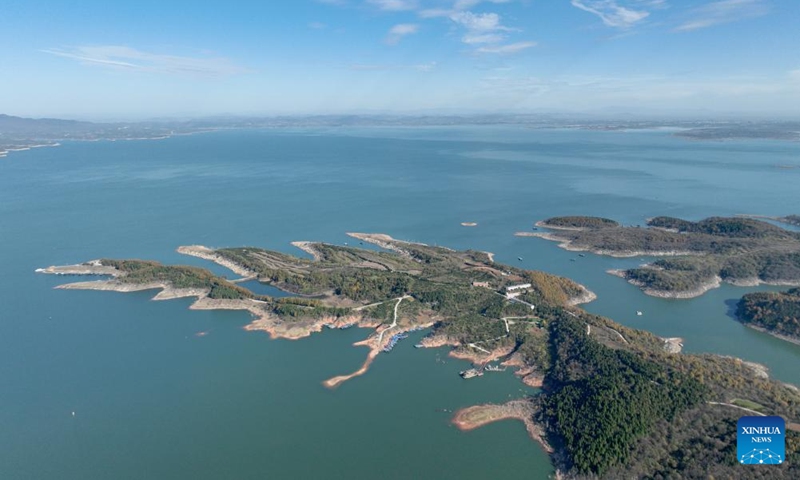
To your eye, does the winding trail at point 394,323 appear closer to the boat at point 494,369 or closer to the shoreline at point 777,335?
the boat at point 494,369

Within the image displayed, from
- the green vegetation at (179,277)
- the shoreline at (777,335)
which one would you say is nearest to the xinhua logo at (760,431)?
the shoreline at (777,335)

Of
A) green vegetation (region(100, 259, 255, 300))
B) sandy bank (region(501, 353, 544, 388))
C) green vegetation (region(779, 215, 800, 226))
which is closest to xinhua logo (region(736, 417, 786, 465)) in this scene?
sandy bank (region(501, 353, 544, 388))

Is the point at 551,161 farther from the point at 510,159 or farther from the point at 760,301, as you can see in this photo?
the point at 760,301

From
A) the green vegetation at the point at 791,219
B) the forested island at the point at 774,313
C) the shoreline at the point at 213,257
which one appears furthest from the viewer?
the green vegetation at the point at 791,219

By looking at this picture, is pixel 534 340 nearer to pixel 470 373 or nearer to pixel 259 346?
pixel 470 373

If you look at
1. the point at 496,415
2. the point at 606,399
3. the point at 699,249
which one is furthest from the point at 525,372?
the point at 699,249

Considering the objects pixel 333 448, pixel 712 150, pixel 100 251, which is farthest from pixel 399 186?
pixel 712 150

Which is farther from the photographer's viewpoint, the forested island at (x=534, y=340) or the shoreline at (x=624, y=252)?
the shoreline at (x=624, y=252)
